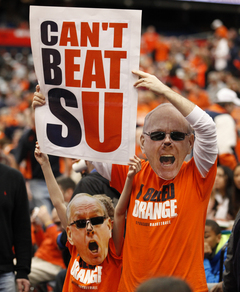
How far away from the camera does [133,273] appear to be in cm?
255

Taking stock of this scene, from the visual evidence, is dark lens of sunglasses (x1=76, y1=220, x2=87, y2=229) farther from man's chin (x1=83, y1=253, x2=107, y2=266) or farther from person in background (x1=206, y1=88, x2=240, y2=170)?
person in background (x1=206, y1=88, x2=240, y2=170)

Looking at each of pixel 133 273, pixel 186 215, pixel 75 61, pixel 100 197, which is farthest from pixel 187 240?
pixel 75 61

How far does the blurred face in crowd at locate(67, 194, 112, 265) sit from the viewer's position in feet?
9.10

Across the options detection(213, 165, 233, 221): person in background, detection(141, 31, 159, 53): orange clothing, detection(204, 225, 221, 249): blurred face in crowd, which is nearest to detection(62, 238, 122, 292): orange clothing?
detection(204, 225, 221, 249): blurred face in crowd

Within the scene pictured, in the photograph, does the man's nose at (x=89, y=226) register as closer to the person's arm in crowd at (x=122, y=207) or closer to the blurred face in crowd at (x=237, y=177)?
the person's arm in crowd at (x=122, y=207)

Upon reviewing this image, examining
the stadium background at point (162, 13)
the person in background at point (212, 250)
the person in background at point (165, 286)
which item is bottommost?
the person in background at point (212, 250)

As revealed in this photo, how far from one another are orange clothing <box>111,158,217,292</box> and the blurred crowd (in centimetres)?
192

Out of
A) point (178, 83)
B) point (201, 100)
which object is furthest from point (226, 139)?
point (178, 83)

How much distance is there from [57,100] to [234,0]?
18.8 metres

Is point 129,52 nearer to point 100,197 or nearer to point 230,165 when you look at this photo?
point 100,197

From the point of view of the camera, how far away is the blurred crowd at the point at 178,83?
16.6ft

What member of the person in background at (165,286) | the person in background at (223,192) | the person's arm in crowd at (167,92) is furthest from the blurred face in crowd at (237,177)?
the person in background at (165,286)

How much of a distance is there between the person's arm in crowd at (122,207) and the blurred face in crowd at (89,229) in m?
0.06

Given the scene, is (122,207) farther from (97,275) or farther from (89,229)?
(97,275)
